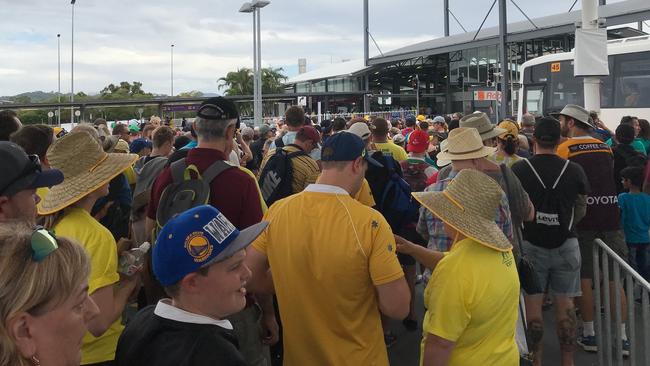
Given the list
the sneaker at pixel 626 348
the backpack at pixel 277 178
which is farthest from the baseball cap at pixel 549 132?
the sneaker at pixel 626 348

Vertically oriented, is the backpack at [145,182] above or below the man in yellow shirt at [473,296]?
above

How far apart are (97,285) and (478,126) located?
3.85 m

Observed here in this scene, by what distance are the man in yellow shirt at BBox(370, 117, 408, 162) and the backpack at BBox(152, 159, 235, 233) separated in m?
3.43

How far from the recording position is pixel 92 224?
8.64 ft

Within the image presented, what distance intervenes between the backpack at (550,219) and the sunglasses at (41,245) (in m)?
3.88

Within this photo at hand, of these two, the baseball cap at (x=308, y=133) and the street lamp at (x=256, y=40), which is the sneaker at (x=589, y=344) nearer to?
the baseball cap at (x=308, y=133)

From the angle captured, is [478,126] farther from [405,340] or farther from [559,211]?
[405,340]

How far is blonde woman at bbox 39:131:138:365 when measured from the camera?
2447 millimetres

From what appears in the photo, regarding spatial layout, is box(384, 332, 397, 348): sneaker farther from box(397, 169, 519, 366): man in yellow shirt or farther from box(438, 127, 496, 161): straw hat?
box(397, 169, 519, 366): man in yellow shirt

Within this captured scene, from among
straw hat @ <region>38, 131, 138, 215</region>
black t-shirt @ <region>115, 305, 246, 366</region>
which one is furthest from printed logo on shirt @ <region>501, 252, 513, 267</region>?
straw hat @ <region>38, 131, 138, 215</region>

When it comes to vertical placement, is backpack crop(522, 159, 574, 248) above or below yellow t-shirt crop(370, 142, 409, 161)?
below

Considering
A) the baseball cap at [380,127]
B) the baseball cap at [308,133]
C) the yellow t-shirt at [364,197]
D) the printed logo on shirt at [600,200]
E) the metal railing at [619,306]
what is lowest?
the metal railing at [619,306]

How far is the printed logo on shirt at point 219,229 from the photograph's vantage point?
201cm

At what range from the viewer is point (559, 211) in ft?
14.7
